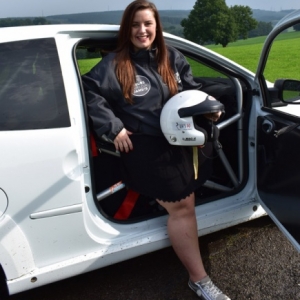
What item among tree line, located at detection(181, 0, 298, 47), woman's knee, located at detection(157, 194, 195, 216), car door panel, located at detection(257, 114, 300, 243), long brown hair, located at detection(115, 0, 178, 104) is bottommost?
tree line, located at detection(181, 0, 298, 47)

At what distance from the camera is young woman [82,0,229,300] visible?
2105 millimetres

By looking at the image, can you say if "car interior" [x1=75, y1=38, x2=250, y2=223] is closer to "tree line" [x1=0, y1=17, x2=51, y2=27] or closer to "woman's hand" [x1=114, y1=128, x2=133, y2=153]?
"woman's hand" [x1=114, y1=128, x2=133, y2=153]

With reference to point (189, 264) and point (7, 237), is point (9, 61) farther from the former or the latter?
point (189, 264)

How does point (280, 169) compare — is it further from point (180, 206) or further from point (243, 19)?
point (243, 19)

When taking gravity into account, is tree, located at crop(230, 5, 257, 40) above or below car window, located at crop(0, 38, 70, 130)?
below

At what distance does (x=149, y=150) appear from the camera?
86.1 inches

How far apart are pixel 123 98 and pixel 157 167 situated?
412 millimetres

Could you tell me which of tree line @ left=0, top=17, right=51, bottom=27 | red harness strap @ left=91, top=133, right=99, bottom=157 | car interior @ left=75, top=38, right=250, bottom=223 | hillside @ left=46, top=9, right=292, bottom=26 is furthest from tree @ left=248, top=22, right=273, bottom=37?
tree line @ left=0, top=17, right=51, bottom=27

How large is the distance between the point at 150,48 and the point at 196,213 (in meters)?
1.04

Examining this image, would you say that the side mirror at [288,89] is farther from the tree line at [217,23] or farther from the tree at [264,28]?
the tree line at [217,23]

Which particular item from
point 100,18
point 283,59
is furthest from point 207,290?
point 283,59

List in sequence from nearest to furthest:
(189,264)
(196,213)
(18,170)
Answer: (18,170)
(189,264)
(196,213)

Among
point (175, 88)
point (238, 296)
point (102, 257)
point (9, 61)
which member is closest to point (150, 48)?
point (175, 88)

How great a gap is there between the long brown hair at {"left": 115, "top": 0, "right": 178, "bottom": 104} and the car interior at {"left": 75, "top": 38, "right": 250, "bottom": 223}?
152 mm
